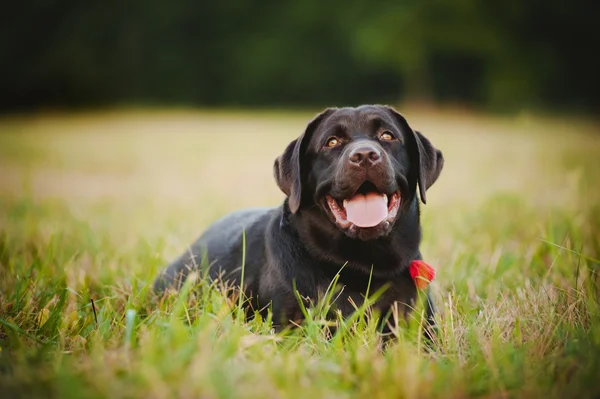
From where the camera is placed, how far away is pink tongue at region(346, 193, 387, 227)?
2.80 meters

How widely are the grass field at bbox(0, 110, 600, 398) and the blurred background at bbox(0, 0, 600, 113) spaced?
22443 millimetres

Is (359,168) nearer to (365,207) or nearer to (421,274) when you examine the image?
(365,207)

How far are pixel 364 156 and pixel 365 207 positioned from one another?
27 cm

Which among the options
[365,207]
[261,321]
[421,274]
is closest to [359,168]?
[365,207]

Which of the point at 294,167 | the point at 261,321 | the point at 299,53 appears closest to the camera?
the point at 261,321

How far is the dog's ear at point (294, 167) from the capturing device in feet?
9.77

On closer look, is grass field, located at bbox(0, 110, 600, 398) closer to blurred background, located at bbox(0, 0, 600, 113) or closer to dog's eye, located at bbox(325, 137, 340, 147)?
dog's eye, located at bbox(325, 137, 340, 147)

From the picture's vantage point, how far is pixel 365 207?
9.30 feet

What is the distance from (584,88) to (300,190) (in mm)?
33307

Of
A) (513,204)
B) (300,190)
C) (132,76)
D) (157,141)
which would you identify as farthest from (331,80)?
(300,190)

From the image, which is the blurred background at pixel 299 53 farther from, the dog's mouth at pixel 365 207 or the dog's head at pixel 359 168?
the dog's mouth at pixel 365 207

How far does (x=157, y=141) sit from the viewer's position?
1634 centimetres

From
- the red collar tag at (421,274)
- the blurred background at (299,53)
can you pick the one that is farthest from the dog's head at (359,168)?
the blurred background at (299,53)

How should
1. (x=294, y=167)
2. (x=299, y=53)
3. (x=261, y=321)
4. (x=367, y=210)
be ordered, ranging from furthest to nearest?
(x=299, y=53)
(x=294, y=167)
(x=367, y=210)
(x=261, y=321)
